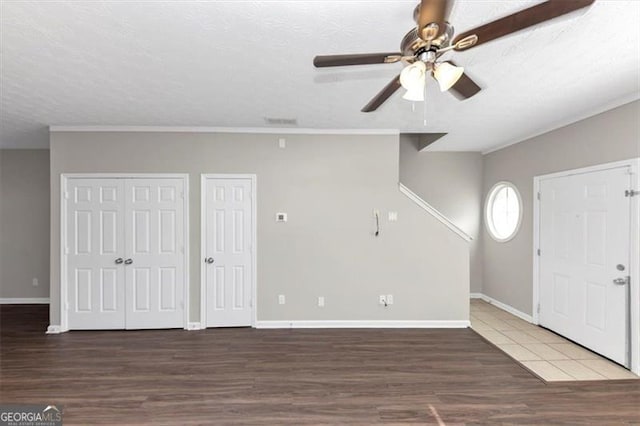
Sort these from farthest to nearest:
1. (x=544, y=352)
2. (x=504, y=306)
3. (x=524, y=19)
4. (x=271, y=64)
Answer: (x=504, y=306) → (x=544, y=352) → (x=271, y=64) → (x=524, y=19)

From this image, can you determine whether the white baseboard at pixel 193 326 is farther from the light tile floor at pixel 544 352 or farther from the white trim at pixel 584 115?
the white trim at pixel 584 115

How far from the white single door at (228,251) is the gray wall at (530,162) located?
413 centimetres

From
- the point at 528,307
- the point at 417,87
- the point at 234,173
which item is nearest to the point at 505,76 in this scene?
the point at 417,87

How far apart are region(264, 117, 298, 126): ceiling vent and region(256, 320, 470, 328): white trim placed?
2.70m

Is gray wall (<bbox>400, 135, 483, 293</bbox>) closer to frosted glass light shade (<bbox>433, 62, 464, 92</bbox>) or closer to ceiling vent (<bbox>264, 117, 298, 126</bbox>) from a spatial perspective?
ceiling vent (<bbox>264, 117, 298, 126</bbox>)

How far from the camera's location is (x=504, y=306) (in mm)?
4980

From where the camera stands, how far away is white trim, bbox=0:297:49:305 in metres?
5.31

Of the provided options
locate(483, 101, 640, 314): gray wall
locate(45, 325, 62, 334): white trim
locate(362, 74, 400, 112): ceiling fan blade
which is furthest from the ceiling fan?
locate(45, 325, 62, 334): white trim

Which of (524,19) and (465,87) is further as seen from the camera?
(465,87)

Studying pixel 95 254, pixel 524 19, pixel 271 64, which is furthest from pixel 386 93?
pixel 95 254

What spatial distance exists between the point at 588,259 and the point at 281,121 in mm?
4011

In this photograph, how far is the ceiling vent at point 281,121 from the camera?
368 cm

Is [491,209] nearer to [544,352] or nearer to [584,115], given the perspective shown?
[584,115]

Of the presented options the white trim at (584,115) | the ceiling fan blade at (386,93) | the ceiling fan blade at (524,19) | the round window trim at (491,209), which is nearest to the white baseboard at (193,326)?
the ceiling fan blade at (386,93)
